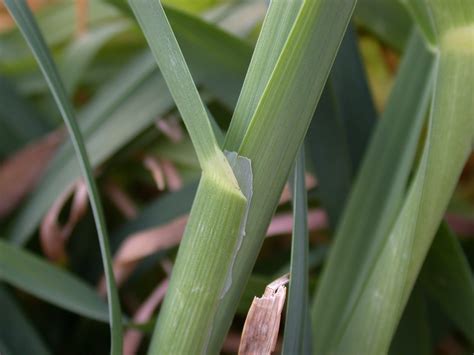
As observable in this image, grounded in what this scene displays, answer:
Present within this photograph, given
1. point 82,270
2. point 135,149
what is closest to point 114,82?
point 135,149

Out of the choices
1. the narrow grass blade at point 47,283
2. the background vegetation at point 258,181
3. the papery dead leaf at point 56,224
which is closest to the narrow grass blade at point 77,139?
the background vegetation at point 258,181

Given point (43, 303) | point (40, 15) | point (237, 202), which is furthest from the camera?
point (40, 15)

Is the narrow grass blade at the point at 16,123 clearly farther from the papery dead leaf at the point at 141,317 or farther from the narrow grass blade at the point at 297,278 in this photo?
the narrow grass blade at the point at 297,278

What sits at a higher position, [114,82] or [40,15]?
[40,15]

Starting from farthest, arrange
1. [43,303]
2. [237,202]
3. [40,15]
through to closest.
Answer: [40,15] < [43,303] < [237,202]

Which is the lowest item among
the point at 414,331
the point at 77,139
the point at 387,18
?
the point at 414,331

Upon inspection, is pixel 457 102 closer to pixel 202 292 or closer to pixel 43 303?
pixel 202 292

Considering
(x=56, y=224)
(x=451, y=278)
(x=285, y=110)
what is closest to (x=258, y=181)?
(x=285, y=110)

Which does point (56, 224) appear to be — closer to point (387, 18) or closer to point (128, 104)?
point (128, 104)
